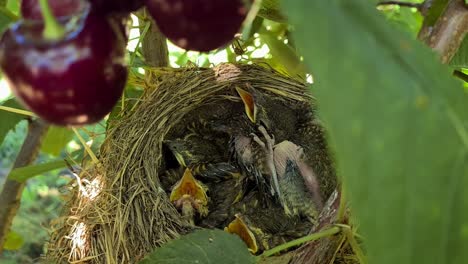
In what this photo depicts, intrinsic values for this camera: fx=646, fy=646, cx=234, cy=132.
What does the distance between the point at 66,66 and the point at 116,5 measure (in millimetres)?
47

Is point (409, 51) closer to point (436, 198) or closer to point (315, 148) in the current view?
point (436, 198)

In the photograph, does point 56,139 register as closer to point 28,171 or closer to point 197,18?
point 28,171

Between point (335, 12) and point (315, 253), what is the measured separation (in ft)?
1.39

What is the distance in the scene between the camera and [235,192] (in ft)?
4.79

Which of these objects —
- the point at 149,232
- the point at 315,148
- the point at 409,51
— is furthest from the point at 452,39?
the point at 315,148

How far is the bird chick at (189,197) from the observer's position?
52.4 inches

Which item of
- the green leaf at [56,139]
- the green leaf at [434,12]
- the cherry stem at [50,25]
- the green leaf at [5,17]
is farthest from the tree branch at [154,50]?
the cherry stem at [50,25]

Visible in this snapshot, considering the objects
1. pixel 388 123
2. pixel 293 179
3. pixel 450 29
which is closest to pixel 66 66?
pixel 388 123

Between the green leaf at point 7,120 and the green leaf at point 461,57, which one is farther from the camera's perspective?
the green leaf at point 7,120

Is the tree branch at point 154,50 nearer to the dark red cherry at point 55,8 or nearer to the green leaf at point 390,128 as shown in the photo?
the dark red cherry at point 55,8

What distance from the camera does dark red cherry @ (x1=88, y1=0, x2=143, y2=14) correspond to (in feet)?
1.13

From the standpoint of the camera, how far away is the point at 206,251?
2.43ft

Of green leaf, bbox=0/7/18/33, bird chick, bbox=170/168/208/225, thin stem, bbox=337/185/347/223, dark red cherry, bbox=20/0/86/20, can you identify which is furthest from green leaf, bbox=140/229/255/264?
bird chick, bbox=170/168/208/225

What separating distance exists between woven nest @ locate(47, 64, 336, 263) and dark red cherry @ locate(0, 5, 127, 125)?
0.77 m
